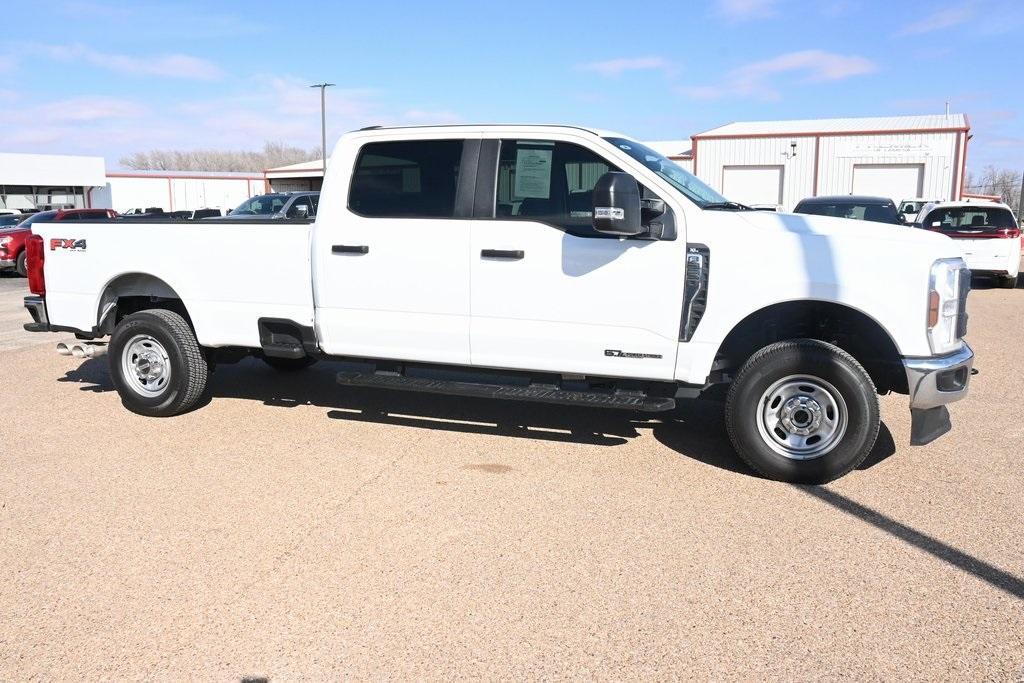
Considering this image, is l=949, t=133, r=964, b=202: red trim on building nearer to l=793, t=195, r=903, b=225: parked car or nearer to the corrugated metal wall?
the corrugated metal wall

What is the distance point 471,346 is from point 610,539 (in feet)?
5.92

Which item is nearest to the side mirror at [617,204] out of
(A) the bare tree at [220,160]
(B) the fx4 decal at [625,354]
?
(B) the fx4 decal at [625,354]

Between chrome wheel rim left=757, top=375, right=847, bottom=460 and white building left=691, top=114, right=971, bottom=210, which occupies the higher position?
white building left=691, top=114, right=971, bottom=210

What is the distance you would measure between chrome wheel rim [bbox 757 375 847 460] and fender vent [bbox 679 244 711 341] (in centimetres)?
62

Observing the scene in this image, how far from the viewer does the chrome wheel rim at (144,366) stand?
6551 mm

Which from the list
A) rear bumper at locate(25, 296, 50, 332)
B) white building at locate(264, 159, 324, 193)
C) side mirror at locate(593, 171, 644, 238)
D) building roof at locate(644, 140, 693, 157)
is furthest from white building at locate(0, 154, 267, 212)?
side mirror at locate(593, 171, 644, 238)

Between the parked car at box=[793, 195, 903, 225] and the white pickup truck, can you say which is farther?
the parked car at box=[793, 195, 903, 225]

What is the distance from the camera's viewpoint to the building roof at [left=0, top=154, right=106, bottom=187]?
49.7m

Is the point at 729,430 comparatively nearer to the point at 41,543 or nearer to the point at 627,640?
the point at 627,640

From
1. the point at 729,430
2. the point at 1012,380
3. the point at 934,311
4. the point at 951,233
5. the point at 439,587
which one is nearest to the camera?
the point at 439,587

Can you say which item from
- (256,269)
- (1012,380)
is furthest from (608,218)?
(1012,380)

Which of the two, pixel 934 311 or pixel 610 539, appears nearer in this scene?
pixel 610 539

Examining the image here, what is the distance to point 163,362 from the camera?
6.54 meters

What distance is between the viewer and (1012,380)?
8.00 m
